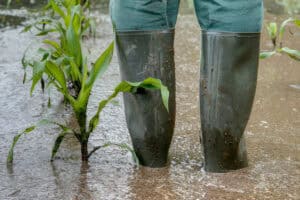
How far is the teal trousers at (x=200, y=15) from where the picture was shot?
5.59 feet

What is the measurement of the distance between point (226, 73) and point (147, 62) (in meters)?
0.23

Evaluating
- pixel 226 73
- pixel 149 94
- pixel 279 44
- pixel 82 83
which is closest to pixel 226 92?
pixel 226 73

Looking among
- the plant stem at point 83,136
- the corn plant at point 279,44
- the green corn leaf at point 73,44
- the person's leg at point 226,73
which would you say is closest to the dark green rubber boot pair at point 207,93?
the person's leg at point 226,73

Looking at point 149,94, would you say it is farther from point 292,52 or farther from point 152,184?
point 292,52

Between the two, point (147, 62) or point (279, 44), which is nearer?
point (147, 62)

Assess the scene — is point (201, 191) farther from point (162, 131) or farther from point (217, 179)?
point (162, 131)

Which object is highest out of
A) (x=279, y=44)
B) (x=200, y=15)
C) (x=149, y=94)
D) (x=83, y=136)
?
(x=200, y=15)

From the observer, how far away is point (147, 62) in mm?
1772

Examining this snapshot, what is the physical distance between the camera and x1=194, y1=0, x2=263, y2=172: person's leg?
1.71m

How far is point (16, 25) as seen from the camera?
3.91 meters

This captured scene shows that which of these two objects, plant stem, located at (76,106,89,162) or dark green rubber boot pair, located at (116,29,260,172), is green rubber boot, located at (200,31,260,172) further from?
plant stem, located at (76,106,89,162)

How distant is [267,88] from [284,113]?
34cm

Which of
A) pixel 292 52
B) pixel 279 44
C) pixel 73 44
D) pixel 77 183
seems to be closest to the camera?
pixel 77 183

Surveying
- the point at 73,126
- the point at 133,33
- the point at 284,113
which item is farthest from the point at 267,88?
the point at 133,33
